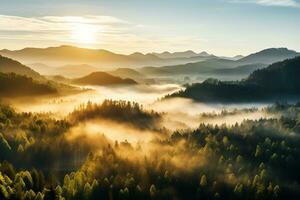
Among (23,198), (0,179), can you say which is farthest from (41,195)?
(0,179)

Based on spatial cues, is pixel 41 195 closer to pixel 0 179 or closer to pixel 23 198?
pixel 23 198
